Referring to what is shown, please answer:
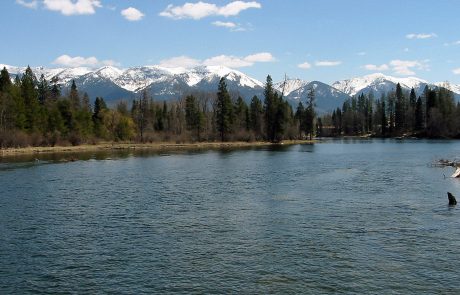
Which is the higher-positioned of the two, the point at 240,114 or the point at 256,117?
the point at 240,114

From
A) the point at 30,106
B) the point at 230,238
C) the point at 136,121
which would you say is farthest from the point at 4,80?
the point at 230,238

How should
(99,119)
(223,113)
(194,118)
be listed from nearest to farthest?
(223,113), (99,119), (194,118)

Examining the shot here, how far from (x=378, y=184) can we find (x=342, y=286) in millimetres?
33387

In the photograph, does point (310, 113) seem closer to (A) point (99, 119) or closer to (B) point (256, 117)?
(B) point (256, 117)

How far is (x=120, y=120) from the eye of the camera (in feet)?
532

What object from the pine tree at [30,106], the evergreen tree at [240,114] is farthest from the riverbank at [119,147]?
the evergreen tree at [240,114]

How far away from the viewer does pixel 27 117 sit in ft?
404

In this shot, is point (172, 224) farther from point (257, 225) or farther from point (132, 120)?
point (132, 120)

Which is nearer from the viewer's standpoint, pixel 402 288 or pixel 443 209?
pixel 402 288

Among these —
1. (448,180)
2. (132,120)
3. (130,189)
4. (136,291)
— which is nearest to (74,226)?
(136,291)

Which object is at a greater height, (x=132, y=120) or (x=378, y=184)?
(x=132, y=120)

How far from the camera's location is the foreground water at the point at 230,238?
20.7 meters

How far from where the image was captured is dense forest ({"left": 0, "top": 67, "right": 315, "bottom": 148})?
4761 inches

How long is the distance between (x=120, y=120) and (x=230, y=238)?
461ft
